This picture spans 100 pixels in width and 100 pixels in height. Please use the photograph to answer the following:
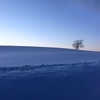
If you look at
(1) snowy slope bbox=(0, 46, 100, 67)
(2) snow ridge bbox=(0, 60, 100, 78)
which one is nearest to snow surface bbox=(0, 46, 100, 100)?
(2) snow ridge bbox=(0, 60, 100, 78)

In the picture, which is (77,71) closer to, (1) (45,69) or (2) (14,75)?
(1) (45,69)

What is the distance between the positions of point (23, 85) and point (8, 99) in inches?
30.7

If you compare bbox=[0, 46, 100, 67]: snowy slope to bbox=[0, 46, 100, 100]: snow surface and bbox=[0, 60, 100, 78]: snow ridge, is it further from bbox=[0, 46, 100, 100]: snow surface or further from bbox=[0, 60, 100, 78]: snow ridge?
bbox=[0, 46, 100, 100]: snow surface

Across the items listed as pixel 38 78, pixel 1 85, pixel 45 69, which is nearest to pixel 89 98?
pixel 38 78

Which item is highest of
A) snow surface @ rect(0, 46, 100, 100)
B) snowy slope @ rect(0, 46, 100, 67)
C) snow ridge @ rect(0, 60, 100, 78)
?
snowy slope @ rect(0, 46, 100, 67)

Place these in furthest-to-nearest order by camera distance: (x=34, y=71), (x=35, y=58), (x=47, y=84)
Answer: (x=35, y=58)
(x=34, y=71)
(x=47, y=84)

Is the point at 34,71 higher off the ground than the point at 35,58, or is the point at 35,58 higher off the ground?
the point at 35,58

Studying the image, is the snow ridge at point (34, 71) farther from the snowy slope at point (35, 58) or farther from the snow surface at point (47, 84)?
the snowy slope at point (35, 58)

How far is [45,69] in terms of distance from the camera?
22.2 feet

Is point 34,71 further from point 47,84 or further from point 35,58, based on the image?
point 35,58

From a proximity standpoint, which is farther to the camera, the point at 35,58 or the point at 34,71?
the point at 35,58

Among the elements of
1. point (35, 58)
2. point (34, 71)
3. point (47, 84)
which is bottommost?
point (47, 84)

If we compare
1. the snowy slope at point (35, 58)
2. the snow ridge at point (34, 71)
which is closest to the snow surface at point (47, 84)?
the snow ridge at point (34, 71)

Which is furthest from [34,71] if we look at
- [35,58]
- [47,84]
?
[35,58]
